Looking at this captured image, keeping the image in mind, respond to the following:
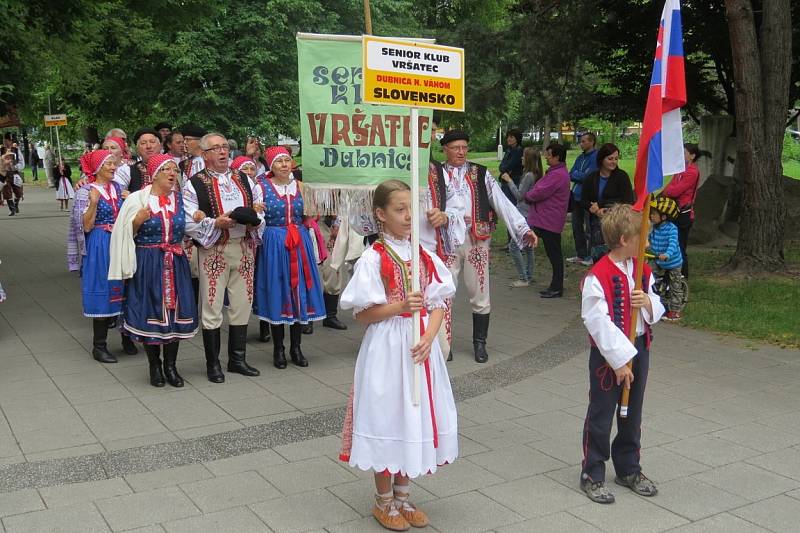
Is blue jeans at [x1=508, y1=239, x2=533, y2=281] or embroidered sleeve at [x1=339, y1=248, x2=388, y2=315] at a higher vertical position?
embroidered sleeve at [x1=339, y1=248, x2=388, y2=315]

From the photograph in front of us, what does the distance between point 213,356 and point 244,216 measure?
1.28 m

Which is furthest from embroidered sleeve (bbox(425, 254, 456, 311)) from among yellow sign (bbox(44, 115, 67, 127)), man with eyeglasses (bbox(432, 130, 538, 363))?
yellow sign (bbox(44, 115, 67, 127))

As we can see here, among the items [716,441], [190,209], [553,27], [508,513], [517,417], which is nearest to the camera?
[508,513]

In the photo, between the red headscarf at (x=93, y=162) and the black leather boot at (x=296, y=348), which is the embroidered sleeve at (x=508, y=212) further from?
the red headscarf at (x=93, y=162)

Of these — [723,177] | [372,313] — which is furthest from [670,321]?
[723,177]

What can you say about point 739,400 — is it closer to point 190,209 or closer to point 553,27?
point 190,209

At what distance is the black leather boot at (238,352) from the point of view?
289 inches

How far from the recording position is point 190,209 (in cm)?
688

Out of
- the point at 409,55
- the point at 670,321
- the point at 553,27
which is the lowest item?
the point at 670,321

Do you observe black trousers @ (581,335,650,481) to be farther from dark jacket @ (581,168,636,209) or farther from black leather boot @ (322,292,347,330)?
dark jacket @ (581,168,636,209)

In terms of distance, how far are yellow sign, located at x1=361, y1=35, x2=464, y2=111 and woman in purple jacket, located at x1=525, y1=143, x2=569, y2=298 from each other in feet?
22.6

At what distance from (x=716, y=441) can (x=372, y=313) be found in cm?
275

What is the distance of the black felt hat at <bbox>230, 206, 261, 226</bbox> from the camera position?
6.75 m

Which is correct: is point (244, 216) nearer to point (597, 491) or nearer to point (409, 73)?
point (409, 73)
